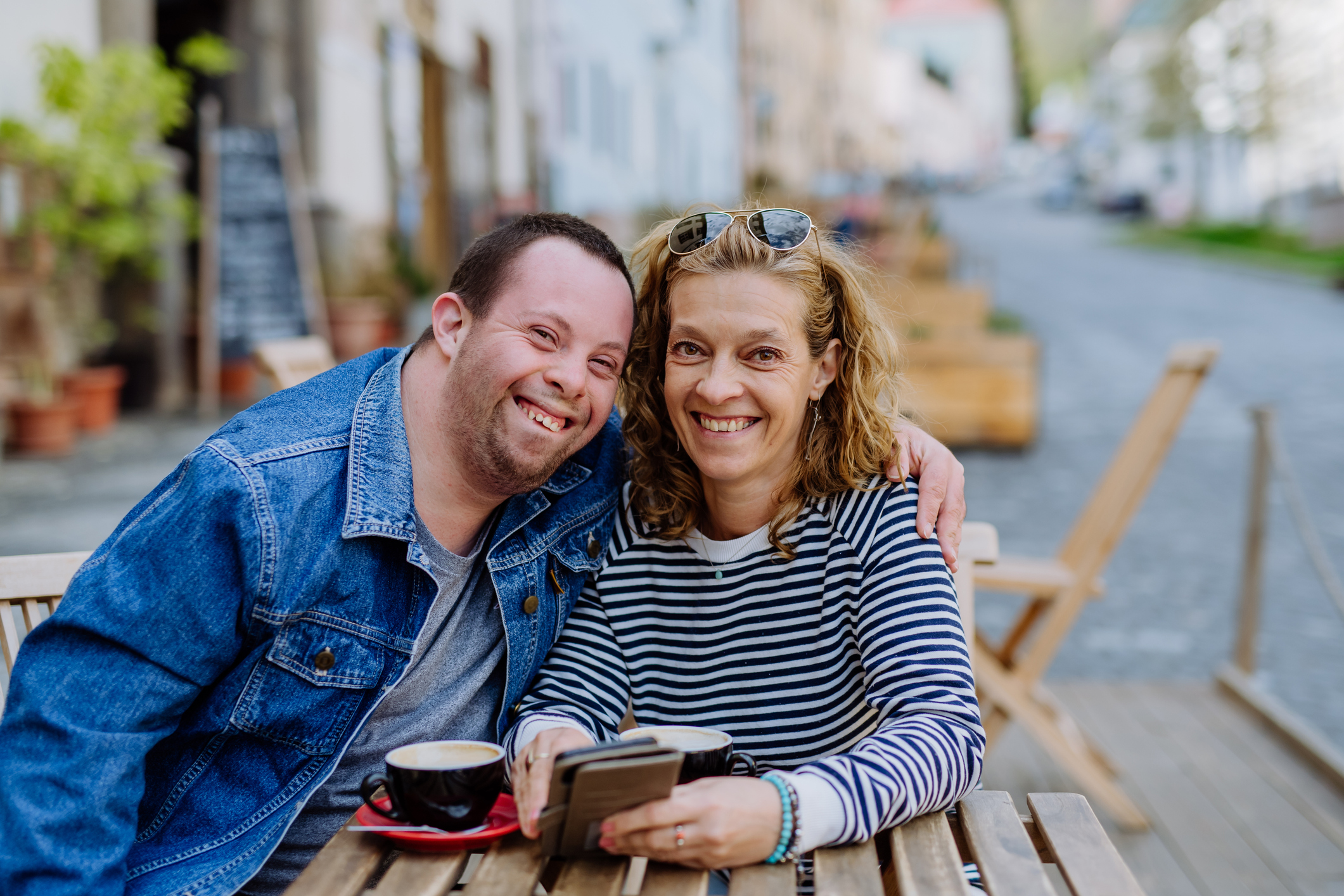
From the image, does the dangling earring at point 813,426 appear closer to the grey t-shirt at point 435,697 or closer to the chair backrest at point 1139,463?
the grey t-shirt at point 435,697

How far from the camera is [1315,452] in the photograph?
28.3 ft

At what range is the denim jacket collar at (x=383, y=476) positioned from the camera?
1870mm

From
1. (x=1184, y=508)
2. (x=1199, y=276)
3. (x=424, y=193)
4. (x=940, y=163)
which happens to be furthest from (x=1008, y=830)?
(x=940, y=163)

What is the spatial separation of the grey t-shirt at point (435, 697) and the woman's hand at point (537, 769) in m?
0.21

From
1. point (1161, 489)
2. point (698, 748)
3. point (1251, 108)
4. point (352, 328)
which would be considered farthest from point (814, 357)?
point (1251, 108)

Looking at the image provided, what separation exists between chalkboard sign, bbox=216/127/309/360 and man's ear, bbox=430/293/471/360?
7232 millimetres

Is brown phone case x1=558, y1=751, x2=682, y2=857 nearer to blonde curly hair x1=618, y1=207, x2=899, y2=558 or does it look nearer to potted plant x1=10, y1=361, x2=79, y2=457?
blonde curly hair x1=618, y1=207, x2=899, y2=558

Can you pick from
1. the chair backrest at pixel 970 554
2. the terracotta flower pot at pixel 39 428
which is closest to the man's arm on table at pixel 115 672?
the chair backrest at pixel 970 554

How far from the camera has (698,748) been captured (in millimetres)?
1679

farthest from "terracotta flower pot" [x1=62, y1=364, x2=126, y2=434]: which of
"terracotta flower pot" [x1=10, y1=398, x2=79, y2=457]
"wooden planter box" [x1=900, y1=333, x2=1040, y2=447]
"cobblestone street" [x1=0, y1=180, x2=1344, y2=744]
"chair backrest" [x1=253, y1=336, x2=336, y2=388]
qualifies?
"wooden planter box" [x1=900, y1=333, x2=1040, y2=447]

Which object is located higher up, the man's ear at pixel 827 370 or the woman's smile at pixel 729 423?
the man's ear at pixel 827 370

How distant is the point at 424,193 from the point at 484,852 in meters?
12.5

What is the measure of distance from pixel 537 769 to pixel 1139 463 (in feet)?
8.16

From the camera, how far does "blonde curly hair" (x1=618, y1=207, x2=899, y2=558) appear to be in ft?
6.62
